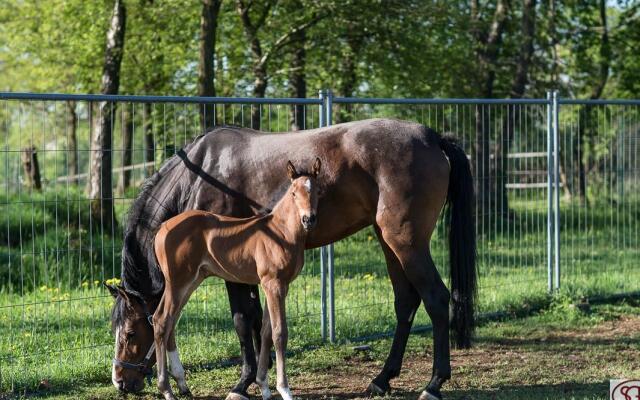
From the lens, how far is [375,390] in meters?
6.20

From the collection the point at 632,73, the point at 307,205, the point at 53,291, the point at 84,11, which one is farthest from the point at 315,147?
the point at 632,73

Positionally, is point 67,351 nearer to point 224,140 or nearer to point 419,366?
point 224,140

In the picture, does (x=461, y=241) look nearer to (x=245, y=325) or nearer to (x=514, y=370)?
(x=514, y=370)

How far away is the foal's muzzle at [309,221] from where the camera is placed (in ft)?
16.5

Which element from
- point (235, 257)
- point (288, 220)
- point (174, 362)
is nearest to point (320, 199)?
point (288, 220)

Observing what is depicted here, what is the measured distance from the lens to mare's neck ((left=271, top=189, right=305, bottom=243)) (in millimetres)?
5484

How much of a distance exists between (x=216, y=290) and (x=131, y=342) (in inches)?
83.9

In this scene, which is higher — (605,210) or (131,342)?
(605,210)

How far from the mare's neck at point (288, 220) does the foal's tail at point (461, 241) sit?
1.40m

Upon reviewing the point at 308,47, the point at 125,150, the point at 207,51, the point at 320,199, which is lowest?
the point at 320,199

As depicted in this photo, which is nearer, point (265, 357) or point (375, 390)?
point (265, 357)

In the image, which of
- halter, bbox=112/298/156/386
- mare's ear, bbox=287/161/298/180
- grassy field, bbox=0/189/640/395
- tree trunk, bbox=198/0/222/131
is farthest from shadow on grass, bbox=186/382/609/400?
tree trunk, bbox=198/0/222/131

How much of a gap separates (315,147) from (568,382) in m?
2.57

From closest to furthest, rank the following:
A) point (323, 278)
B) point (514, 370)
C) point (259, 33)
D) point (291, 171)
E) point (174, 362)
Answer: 1. point (291, 171)
2. point (174, 362)
3. point (514, 370)
4. point (323, 278)
5. point (259, 33)
